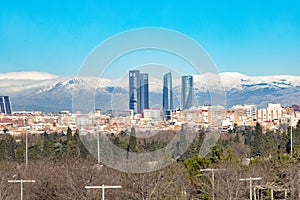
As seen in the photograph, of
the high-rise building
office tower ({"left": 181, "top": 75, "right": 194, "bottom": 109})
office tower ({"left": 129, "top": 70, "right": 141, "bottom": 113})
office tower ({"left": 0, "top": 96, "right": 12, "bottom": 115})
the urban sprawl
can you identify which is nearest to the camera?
office tower ({"left": 129, "top": 70, "right": 141, "bottom": 113})

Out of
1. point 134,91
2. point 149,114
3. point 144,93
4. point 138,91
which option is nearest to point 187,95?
point 149,114

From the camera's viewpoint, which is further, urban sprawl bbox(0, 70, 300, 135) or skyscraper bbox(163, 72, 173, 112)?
urban sprawl bbox(0, 70, 300, 135)

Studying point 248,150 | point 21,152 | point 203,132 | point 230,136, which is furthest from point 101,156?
point 230,136

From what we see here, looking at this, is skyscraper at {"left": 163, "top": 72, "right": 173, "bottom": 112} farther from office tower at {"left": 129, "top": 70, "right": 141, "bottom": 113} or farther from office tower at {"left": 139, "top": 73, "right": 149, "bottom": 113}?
office tower at {"left": 129, "top": 70, "right": 141, "bottom": 113}

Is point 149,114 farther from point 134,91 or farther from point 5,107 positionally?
point 5,107

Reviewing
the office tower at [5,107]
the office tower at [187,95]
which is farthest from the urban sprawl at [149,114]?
the office tower at [5,107]

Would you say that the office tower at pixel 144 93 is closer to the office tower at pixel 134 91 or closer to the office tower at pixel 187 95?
the office tower at pixel 134 91

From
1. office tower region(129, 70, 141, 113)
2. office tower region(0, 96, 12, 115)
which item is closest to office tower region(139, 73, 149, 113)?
office tower region(129, 70, 141, 113)
